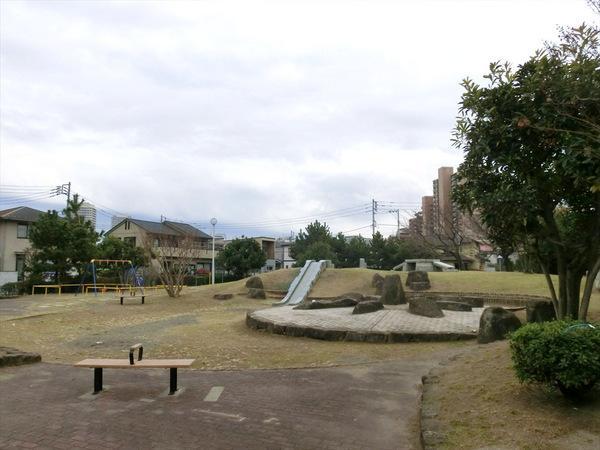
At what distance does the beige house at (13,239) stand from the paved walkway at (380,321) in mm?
30964

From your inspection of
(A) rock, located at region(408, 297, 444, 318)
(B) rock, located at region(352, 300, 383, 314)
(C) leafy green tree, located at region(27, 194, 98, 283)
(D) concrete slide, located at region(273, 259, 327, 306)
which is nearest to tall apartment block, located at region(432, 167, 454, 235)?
(D) concrete slide, located at region(273, 259, 327, 306)

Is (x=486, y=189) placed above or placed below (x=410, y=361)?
above

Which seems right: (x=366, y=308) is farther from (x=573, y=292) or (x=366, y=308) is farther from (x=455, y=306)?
(x=573, y=292)

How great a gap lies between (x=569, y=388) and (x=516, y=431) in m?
0.76

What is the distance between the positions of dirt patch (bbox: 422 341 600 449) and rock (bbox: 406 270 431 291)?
16736 millimetres

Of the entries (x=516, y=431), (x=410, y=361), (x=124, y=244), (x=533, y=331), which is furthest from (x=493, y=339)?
(x=124, y=244)

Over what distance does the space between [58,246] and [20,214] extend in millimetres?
11790

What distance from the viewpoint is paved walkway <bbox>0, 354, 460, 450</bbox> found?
441 cm

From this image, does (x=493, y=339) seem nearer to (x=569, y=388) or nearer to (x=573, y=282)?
(x=573, y=282)

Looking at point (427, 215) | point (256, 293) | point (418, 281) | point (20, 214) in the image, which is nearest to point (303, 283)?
point (256, 293)

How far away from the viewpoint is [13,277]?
34.4 m

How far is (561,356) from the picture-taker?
14.2ft

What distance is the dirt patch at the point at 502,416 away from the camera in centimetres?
391

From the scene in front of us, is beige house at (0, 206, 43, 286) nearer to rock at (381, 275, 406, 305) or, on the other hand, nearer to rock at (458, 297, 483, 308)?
rock at (381, 275, 406, 305)
